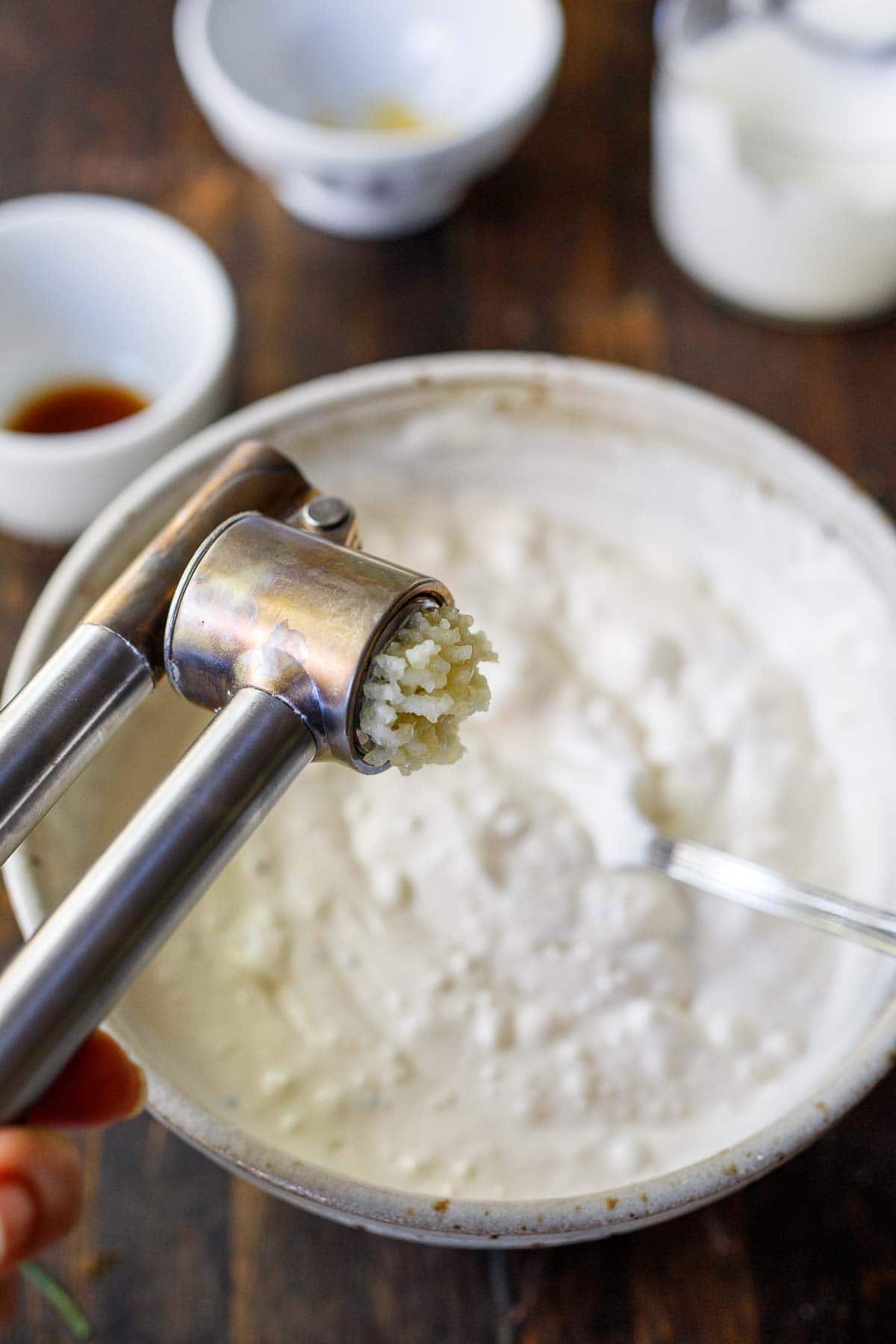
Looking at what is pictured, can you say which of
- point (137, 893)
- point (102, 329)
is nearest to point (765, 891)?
point (137, 893)

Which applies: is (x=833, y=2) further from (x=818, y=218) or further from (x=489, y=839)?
(x=489, y=839)

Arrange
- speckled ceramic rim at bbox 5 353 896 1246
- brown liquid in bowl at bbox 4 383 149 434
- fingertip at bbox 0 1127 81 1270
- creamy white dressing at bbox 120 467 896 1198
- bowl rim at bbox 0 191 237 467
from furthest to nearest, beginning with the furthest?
brown liquid in bowl at bbox 4 383 149 434 → bowl rim at bbox 0 191 237 467 → creamy white dressing at bbox 120 467 896 1198 → speckled ceramic rim at bbox 5 353 896 1246 → fingertip at bbox 0 1127 81 1270

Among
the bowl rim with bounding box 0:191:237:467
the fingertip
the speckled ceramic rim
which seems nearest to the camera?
the fingertip

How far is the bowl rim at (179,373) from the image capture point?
2.65 ft

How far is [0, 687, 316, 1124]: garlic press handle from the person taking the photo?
1.26 feet

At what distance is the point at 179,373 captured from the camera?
0.93m

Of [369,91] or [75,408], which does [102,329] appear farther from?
[369,91]

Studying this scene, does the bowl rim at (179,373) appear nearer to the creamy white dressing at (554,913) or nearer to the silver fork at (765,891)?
the creamy white dressing at (554,913)

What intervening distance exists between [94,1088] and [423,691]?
19 centimetres

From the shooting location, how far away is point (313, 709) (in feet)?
1.53

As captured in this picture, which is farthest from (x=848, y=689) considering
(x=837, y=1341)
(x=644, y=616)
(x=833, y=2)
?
(x=833, y=2)

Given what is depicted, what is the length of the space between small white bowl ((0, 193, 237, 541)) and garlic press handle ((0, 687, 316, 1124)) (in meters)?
0.43

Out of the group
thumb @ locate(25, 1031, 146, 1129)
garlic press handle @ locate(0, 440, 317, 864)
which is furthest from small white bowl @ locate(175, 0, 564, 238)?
thumb @ locate(25, 1031, 146, 1129)

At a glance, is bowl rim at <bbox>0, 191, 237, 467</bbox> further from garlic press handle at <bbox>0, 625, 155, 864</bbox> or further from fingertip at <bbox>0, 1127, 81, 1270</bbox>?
fingertip at <bbox>0, 1127, 81, 1270</bbox>
